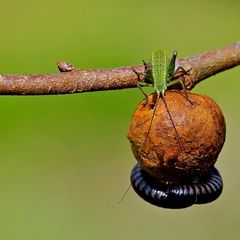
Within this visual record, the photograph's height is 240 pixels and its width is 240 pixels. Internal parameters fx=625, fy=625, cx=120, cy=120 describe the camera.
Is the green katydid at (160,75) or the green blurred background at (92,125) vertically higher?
the green blurred background at (92,125)

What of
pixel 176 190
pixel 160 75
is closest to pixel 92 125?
pixel 176 190

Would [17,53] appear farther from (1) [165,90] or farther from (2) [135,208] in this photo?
(1) [165,90]

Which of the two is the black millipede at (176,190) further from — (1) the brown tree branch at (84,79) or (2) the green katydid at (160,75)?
(1) the brown tree branch at (84,79)

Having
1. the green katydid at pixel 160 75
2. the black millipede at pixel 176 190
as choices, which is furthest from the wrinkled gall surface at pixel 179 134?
the black millipede at pixel 176 190

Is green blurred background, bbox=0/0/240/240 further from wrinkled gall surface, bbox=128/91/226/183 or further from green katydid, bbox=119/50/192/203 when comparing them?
green katydid, bbox=119/50/192/203

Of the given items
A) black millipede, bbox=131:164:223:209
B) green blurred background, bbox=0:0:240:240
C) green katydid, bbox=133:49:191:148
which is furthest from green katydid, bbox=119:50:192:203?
green blurred background, bbox=0:0:240:240

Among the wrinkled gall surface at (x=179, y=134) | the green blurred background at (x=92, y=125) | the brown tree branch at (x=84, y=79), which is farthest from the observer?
the green blurred background at (x=92, y=125)

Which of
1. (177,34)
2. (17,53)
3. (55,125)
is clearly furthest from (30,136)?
(177,34)
